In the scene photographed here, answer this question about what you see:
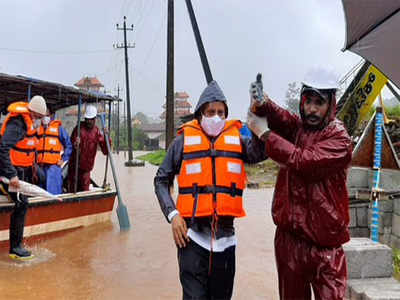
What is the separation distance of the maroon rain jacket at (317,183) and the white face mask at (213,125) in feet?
1.72

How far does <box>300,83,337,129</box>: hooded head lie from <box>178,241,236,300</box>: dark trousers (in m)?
0.93

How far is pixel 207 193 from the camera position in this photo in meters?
2.46

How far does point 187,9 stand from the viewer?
1082cm

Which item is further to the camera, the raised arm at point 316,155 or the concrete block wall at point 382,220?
the concrete block wall at point 382,220

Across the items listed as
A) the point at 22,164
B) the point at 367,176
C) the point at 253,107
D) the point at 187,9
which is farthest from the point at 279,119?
the point at 187,9

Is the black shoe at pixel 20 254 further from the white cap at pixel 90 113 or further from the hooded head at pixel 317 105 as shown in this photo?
the hooded head at pixel 317 105

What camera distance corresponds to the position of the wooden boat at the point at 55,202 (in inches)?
231

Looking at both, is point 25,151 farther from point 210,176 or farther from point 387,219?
point 387,219

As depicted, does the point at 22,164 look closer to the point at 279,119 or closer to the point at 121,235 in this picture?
the point at 121,235

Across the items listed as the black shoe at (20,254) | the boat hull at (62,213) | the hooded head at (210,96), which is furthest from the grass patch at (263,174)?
the hooded head at (210,96)

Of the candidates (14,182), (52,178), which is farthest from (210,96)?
(52,178)

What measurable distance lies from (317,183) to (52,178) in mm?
5271

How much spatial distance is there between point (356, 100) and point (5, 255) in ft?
18.9

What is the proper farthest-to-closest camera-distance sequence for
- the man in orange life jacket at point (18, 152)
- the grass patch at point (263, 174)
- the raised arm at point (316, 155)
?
the grass patch at point (263, 174)
the man in orange life jacket at point (18, 152)
the raised arm at point (316, 155)
